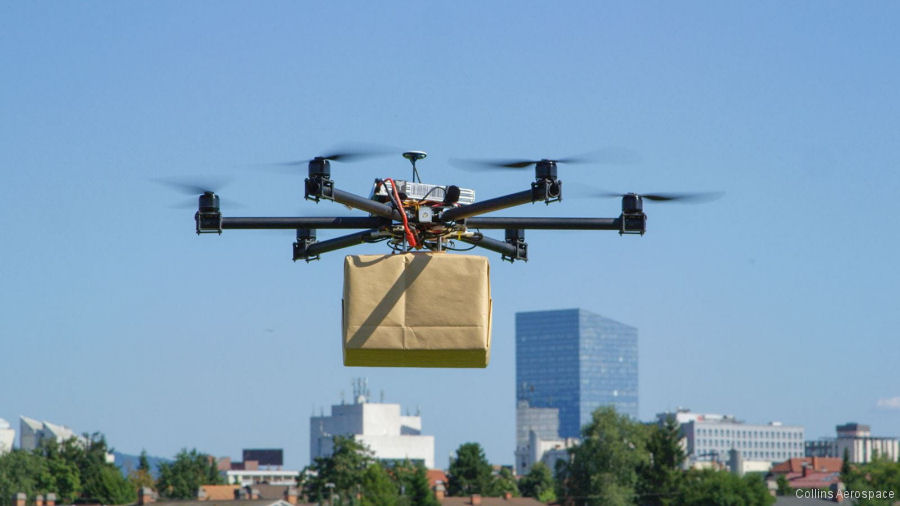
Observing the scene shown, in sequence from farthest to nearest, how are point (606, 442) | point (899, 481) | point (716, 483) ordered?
point (606, 442)
point (716, 483)
point (899, 481)

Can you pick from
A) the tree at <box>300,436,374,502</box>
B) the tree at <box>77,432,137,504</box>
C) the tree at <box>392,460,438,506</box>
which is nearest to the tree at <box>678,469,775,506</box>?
the tree at <box>392,460,438,506</box>

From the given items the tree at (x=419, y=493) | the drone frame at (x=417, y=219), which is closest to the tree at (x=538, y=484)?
the tree at (x=419, y=493)

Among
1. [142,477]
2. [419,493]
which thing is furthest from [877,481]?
[142,477]

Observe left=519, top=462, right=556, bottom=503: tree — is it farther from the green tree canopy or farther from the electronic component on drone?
the electronic component on drone

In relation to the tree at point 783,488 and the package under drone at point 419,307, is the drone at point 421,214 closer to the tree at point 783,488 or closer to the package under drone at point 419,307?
the package under drone at point 419,307

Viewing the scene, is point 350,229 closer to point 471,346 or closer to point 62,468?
point 471,346

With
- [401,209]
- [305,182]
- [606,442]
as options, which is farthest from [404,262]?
[606,442]
